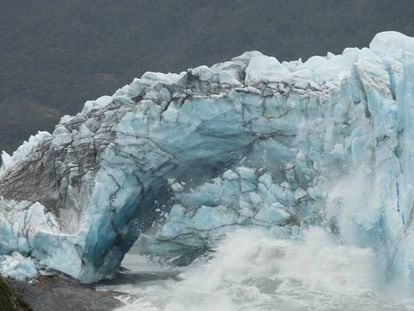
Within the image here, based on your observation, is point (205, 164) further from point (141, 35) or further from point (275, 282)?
point (141, 35)

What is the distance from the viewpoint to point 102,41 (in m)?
85.4

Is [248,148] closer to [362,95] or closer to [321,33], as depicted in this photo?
[362,95]

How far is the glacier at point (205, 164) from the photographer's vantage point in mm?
25516

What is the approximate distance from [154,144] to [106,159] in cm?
146

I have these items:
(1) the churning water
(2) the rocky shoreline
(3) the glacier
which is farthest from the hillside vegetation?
(2) the rocky shoreline

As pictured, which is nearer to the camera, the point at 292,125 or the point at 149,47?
the point at 292,125

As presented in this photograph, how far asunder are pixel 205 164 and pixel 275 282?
175 inches

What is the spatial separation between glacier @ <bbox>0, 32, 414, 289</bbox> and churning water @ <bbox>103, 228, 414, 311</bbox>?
0.46 meters

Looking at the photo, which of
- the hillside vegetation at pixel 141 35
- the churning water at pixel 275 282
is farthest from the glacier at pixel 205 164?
the hillside vegetation at pixel 141 35

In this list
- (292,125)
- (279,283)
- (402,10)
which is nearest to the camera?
(279,283)

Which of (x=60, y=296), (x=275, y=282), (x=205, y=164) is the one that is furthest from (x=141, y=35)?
(x=60, y=296)

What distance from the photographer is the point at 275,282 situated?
25.2m

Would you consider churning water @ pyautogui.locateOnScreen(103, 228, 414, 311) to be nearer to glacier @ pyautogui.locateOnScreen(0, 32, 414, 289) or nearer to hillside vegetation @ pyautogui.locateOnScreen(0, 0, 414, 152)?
glacier @ pyautogui.locateOnScreen(0, 32, 414, 289)

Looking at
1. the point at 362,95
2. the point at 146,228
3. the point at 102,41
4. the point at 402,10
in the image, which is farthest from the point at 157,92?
the point at 102,41
